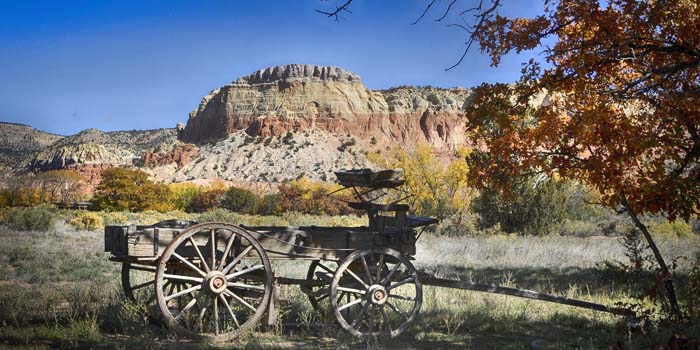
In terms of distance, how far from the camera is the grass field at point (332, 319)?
5.70m

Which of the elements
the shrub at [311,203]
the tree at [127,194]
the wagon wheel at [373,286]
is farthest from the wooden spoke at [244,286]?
the tree at [127,194]

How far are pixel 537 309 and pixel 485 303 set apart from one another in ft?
2.39

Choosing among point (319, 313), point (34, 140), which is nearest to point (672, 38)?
point (319, 313)

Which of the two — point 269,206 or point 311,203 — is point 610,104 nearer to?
point 311,203

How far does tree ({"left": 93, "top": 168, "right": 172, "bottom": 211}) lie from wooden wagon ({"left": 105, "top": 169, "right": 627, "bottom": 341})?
3126cm

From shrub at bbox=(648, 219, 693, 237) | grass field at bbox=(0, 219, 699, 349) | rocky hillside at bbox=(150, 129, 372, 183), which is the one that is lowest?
grass field at bbox=(0, 219, 699, 349)

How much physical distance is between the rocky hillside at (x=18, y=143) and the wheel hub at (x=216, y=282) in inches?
2670

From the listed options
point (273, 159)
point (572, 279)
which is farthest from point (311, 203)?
point (273, 159)

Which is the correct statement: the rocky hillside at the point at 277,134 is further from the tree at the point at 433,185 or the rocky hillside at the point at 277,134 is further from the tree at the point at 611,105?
the tree at the point at 611,105

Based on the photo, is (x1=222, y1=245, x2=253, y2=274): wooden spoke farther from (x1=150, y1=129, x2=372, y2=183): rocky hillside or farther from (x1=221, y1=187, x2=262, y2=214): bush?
(x1=150, y1=129, x2=372, y2=183): rocky hillside

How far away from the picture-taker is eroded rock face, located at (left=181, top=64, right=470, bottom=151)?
85750 mm

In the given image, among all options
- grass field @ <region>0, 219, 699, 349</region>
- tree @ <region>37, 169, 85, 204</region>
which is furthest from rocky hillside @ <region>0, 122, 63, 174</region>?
grass field @ <region>0, 219, 699, 349</region>

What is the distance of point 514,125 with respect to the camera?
7711mm

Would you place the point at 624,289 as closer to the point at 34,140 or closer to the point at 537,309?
the point at 537,309
